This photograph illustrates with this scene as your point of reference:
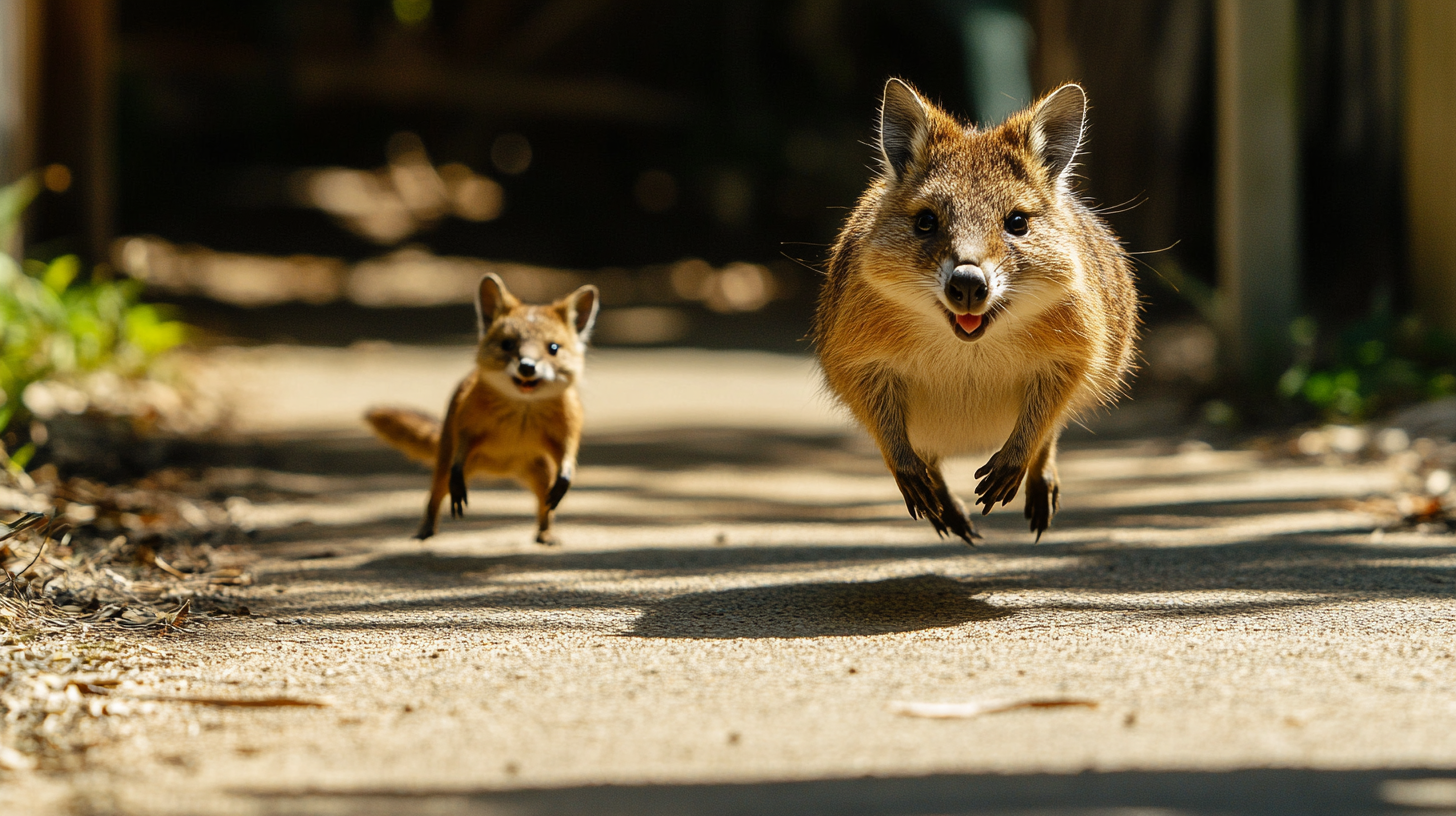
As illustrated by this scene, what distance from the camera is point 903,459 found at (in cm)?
418

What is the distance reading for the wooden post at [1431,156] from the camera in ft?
25.2

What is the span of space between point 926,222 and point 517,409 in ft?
5.56

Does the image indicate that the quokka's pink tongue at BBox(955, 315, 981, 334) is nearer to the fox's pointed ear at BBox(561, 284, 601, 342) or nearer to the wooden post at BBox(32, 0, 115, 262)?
the fox's pointed ear at BBox(561, 284, 601, 342)

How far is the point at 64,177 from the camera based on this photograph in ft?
28.5

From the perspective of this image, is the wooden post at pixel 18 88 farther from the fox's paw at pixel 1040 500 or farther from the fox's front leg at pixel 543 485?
the fox's paw at pixel 1040 500

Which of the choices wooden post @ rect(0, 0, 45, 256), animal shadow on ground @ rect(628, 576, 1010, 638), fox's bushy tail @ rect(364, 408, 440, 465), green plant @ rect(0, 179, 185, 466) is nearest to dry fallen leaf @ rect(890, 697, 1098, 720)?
animal shadow on ground @ rect(628, 576, 1010, 638)

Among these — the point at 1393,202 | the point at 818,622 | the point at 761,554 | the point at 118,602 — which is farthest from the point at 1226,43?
the point at 118,602

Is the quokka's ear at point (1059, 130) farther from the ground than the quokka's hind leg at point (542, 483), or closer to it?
farther from the ground

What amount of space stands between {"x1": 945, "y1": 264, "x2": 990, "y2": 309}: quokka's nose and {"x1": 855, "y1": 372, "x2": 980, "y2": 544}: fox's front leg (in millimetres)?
661

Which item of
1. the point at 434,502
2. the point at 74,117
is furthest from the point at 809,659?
the point at 74,117

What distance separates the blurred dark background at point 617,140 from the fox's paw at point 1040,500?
3.56 metres

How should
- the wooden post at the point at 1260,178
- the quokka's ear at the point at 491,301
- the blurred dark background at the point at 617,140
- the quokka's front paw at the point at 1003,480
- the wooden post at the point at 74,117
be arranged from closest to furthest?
the quokka's front paw at the point at 1003,480, the quokka's ear at the point at 491,301, the wooden post at the point at 1260,178, the blurred dark background at the point at 617,140, the wooden post at the point at 74,117

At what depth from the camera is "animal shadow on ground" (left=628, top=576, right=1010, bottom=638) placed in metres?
3.70

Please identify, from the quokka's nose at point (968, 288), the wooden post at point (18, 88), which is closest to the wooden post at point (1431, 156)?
the quokka's nose at point (968, 288)
